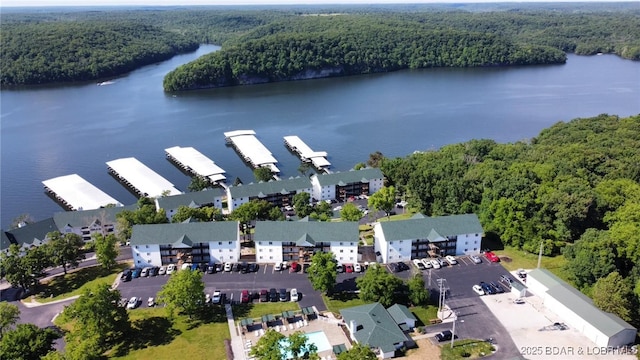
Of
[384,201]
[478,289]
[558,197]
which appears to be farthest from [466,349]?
[384,201]

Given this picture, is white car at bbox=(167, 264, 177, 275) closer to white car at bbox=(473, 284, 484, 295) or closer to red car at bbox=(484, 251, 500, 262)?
white car at bbox=(473, 284, 484, 295)

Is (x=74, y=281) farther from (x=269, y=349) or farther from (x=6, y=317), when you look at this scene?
(x=269, y=349)

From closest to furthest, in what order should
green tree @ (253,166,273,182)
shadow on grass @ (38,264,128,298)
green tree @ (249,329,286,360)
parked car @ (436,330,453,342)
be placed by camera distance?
1. green tree @ (249,329,286,360)
2. parked car @ (436,330,453,342)
3. shadow on grass @ (38,264,128,298)
4. green tree @ (253,166,273,182)

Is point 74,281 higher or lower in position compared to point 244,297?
lower

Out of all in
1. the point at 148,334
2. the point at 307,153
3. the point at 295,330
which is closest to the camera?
the point at 295,330

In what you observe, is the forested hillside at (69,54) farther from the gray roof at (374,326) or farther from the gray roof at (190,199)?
the gray roof at (374,326)

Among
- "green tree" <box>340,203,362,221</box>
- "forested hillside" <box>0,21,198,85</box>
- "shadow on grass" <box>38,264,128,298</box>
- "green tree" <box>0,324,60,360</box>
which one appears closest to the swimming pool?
"green tree" <box>0,324,60,360</box>

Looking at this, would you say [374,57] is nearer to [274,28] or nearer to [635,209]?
[274,28]
